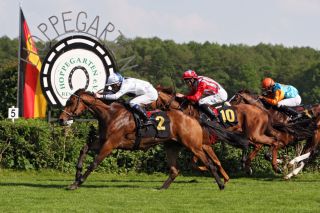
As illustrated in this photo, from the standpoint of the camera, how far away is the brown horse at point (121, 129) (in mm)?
11211

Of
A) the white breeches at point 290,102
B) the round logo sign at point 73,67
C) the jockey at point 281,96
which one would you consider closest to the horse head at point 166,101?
the jockey at point 281,96

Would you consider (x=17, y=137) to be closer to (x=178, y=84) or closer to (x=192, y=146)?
(x=192, y=146)

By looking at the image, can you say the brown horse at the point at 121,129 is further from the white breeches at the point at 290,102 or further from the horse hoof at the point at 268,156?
the white breeches at the point at 290,102

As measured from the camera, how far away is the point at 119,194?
34.3ft

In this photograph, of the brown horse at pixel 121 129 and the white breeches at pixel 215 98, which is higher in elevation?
the white breeches at pixel 215 98

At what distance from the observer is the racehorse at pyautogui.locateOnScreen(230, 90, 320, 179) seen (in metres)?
14.2

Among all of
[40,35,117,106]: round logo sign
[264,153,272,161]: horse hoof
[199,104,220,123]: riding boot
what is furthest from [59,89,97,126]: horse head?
[40,35,117,106]: round logo sign

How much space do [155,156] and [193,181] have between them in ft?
7.58

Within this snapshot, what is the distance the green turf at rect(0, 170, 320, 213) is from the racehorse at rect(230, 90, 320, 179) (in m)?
1.74

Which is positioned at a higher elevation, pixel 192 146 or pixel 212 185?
pixel 192 146

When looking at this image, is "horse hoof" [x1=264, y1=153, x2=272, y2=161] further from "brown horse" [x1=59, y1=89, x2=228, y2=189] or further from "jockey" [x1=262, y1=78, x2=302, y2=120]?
"brown horse" [x1=59, y1=89, x2=228, y2=189]

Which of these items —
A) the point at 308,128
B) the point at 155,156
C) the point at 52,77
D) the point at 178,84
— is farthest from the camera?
the point at 178,84

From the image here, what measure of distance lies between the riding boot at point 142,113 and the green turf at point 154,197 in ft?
3.37

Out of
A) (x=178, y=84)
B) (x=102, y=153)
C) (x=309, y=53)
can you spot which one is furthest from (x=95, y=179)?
(x=309, y=53)
